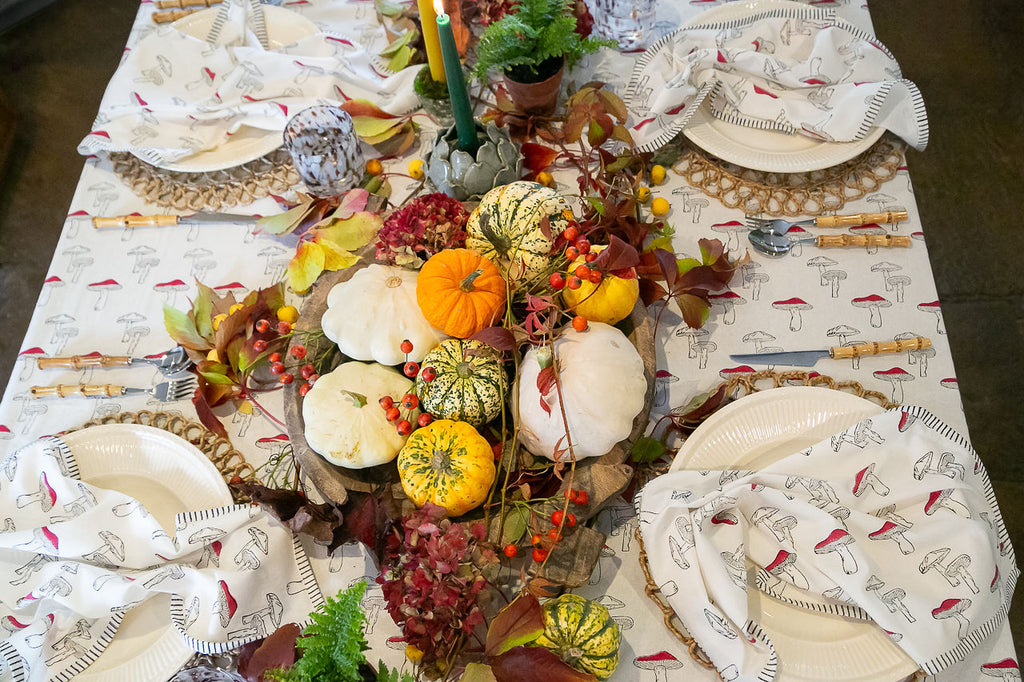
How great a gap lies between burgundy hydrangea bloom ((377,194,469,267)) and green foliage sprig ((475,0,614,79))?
0.89 ft

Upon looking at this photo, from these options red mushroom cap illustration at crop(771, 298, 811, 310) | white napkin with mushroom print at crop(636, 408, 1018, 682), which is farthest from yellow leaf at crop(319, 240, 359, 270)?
red mushroom cap illustration at crop(771, 298, 811, 310)

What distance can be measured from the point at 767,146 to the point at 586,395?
24.1 inches

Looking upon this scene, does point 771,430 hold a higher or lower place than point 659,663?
higher

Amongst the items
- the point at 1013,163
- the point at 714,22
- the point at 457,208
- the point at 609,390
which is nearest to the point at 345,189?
the point at 457,208

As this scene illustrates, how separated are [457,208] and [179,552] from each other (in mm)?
575

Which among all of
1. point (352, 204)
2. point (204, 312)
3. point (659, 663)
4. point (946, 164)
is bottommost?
point (946, 164)

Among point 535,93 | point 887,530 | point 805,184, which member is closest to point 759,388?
point 887,530

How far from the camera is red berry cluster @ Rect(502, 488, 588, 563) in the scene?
833 mm

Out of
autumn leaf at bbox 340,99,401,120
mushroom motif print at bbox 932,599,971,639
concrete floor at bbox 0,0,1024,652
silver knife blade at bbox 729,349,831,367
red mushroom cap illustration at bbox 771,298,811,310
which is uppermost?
autumn leaf at bbox 340,99,401,120

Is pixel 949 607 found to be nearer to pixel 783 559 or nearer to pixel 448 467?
pixel 783 559

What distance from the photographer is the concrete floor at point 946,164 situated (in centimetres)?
184

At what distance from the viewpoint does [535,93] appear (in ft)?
3.92

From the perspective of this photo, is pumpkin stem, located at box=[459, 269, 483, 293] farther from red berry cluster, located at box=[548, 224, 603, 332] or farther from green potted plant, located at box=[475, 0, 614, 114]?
green potted plant, located at box=[475, 0, 614, 114]

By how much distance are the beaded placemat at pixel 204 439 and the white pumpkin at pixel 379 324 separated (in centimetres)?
24
